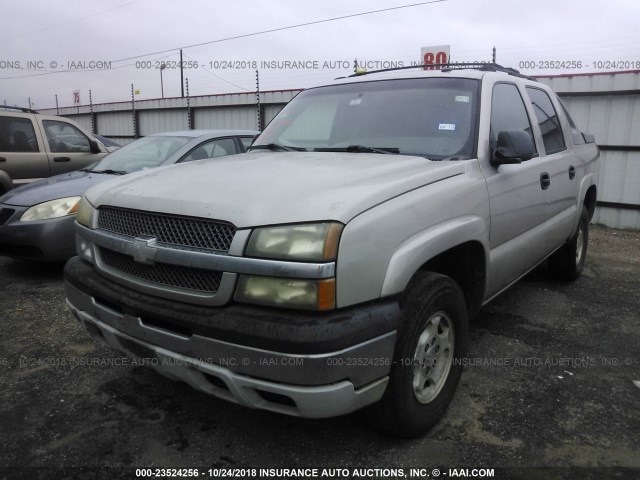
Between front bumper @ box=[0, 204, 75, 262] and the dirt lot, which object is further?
front bumper @ box=[0, 204, 75, 262]

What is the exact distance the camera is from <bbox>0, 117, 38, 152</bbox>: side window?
6.83 metres

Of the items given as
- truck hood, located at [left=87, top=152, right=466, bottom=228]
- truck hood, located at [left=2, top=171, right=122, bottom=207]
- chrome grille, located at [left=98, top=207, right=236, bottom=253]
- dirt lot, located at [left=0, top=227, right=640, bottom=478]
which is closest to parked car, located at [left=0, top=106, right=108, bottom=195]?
truck hood, located at [left=2, top=171, right=122, bottom=207]

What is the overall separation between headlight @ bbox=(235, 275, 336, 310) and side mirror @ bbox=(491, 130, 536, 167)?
1549mm

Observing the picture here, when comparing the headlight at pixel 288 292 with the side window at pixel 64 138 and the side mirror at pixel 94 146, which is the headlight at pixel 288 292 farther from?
the side window at pixel 64 138

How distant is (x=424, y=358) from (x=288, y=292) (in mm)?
→ 873

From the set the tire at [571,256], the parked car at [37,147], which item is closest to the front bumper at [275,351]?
Answer: the tire at [571,256]

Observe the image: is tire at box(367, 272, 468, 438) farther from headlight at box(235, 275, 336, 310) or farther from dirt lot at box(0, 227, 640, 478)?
headlight at box(235, 275, 336, 310)

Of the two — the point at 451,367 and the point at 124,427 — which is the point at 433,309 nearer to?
the point at 451,367

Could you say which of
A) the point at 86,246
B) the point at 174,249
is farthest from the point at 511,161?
the point at 86,246

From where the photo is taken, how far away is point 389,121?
3.07 m

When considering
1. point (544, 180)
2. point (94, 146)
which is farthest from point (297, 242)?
point (94, 146)

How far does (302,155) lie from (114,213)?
1.10 metres

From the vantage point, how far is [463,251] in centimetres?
281

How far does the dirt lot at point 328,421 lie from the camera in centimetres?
230
